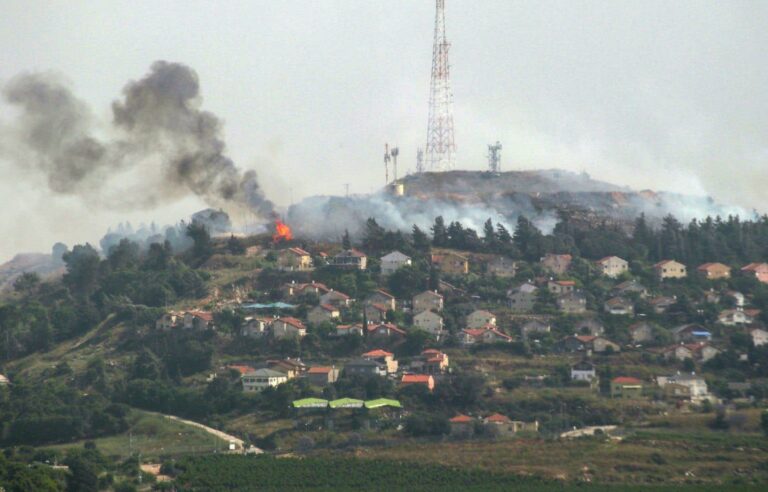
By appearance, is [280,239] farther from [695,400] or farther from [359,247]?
[695,400]

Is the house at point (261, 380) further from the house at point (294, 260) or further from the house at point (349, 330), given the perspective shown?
the house at point (294, 260)

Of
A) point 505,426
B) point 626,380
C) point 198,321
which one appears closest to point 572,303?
point 626,380

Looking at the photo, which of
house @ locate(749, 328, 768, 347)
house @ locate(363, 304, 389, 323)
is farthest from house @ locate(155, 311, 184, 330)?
house @ locate(749, 328, 768, 347)

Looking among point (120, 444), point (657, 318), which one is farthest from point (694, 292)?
point (120, 444)

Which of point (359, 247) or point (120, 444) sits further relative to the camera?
point (359, 247)

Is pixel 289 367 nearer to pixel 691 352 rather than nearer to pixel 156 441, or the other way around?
pixel 156 441

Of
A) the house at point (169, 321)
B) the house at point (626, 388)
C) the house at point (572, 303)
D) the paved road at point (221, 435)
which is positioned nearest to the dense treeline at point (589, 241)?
the house at point (572, 303)
